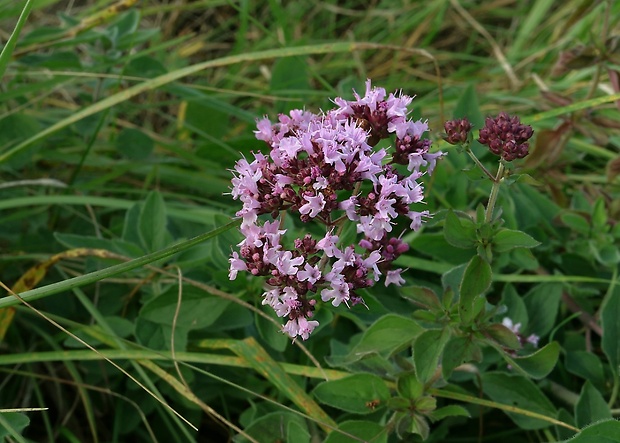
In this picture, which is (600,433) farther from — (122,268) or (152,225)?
(152,225)

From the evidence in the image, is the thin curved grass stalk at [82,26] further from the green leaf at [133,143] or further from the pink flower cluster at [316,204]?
the pink flower cluster at [316,204]

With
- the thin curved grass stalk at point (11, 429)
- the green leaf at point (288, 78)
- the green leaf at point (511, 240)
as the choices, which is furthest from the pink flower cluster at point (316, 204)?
the green leaf at point (288, 78)

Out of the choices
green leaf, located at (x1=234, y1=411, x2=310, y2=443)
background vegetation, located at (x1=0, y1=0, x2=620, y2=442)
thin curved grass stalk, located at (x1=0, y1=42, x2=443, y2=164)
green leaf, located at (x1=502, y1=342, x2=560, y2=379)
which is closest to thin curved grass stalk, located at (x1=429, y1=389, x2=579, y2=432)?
background vegetation, located at (x1=0, y1=0, x2=620, y2=442)

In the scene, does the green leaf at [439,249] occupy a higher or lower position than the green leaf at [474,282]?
lower

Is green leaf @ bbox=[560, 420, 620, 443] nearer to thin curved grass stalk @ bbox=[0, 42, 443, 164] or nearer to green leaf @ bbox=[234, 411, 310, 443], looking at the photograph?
green leaf @ bbox=[234, 411, 310, 443]

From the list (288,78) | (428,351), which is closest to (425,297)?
(428,351)

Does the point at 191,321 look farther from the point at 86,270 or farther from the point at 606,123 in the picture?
the point at 606,123
